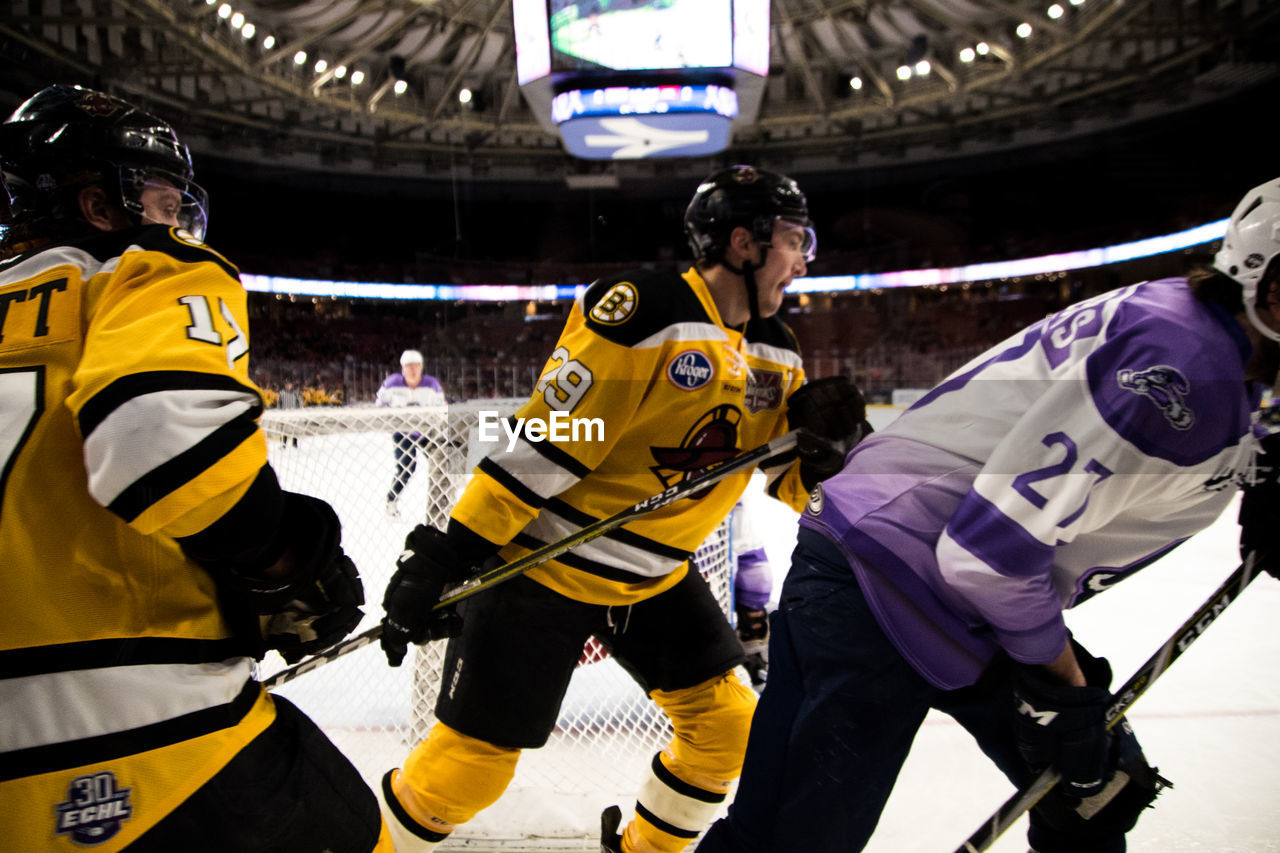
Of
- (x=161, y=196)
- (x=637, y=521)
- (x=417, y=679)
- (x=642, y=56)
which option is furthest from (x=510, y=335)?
(x=161, y=196)

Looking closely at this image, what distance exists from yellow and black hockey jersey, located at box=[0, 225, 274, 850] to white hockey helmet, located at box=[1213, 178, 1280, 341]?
39.4 inches

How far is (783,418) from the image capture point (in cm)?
140

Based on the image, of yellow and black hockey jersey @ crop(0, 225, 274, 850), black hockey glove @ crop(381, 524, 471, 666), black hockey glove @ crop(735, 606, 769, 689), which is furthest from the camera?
black hockey glove @ crop(735, 606, 769, 689)

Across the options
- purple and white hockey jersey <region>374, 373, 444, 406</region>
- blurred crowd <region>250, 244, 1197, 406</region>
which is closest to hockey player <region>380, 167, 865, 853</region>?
blurred crowd <region>250, 244, 1197, 406</region>

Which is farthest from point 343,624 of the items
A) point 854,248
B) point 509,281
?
point 854,248

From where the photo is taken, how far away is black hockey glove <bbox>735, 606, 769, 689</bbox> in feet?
7.61

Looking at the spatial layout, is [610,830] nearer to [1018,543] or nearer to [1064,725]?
[1064,725]

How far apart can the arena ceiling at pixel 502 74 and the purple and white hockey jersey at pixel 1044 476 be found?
450cm

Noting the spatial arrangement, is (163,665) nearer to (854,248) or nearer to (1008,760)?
(1008,760)

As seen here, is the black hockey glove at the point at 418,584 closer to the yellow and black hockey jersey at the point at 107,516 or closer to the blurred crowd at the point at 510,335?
the yellow and black hockey jersey at the point at 107,516

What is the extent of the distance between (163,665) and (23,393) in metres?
0.26

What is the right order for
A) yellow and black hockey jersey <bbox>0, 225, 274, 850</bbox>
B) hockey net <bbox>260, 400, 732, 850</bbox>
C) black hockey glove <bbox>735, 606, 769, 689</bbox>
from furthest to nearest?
1. black hockey glove <bbox>735, 606, 769, 689</bbox>
2. hockey net <bbox>260, 400, 732, 850</bbox>
3. yellow and black hockey jersey <bbox>0, 225, 274, 850</bbox>

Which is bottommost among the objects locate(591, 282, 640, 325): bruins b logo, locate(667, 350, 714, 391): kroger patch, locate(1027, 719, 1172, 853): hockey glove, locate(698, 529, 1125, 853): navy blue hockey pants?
locate(1027, 719, 1172, 853): hockey glove

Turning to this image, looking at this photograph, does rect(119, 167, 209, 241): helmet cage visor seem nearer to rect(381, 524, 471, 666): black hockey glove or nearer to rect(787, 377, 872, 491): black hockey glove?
rect(381, 524, 471, 666): black hockey glove
